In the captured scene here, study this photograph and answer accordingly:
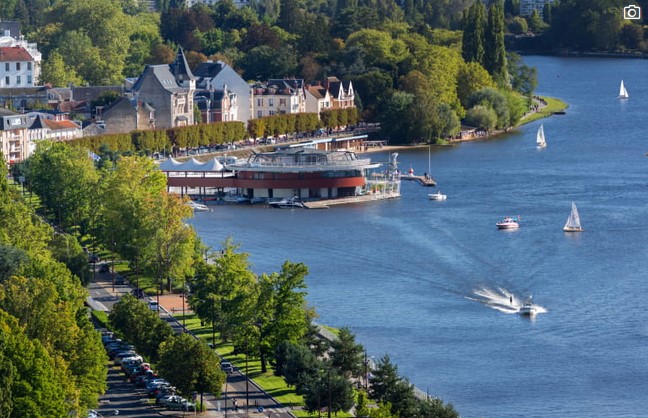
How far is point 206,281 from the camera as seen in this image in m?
47.0

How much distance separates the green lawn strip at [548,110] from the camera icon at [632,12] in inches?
1739

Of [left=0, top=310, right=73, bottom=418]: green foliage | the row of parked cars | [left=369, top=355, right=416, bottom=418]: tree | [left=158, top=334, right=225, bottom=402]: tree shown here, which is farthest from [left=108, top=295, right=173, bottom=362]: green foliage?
[left=0, top=310, right=73, bottom=418]: green foliage

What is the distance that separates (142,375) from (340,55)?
207 ft

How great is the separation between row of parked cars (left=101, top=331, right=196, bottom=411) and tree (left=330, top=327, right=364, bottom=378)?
3.71 metres

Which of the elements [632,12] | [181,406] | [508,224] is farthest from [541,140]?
[632,12]

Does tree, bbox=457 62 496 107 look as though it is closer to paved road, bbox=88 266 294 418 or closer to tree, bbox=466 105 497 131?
tree, bbox=466 105 497 131

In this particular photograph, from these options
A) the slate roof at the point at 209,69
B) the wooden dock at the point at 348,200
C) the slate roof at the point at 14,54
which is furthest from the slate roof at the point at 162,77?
the wooden dock at the point at 348,200

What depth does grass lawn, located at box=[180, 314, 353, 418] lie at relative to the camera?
41594 mm

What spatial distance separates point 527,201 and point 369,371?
95.5ft

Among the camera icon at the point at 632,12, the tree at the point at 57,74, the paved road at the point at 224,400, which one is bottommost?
the paved road at the point at 224,400

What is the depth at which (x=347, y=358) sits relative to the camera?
139ft

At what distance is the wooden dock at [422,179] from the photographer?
251 feet

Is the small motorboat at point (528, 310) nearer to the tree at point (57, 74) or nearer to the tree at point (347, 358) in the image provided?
the tree at point (347, 358)

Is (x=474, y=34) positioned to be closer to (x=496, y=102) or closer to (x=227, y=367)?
(x=496, y=102)
